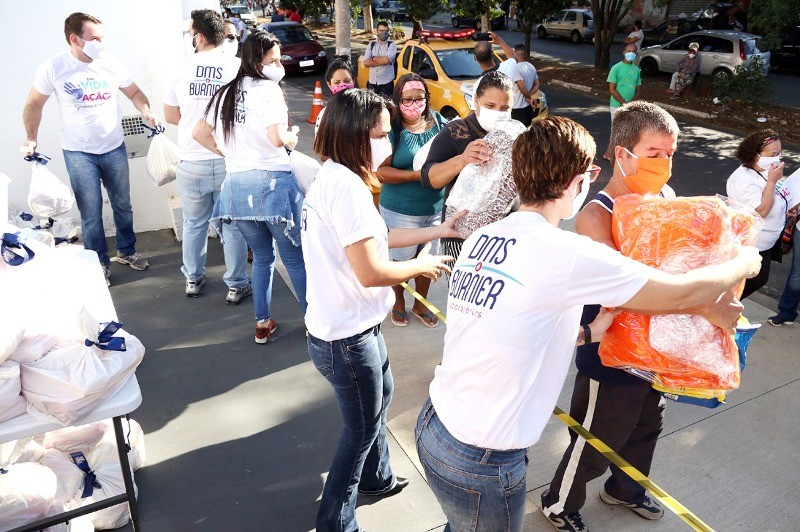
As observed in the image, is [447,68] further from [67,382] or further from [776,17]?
[67,382]

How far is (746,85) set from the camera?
1353 cm

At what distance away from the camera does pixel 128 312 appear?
4906 mm

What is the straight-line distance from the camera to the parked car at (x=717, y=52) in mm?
15734

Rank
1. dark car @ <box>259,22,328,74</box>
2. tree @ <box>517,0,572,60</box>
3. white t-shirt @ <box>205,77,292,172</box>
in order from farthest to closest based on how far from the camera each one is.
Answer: tree @ <box>517,0,572,60</box> < dark car @ <box>259,22,328,74</box> < white t-shirt @ <box>205,77,292,172</box>

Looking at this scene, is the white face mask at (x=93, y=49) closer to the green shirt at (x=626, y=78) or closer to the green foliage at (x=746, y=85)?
the green shirt at (x=626, y=78)

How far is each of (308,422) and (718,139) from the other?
10646 millimetres

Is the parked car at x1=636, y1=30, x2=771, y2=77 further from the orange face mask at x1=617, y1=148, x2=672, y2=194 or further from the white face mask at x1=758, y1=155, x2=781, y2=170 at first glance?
the orange face mask at x1=617, y1=148, x2=672, y2=194

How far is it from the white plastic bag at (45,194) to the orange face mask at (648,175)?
4.15 m

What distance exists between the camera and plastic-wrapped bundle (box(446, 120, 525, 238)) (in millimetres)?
3006

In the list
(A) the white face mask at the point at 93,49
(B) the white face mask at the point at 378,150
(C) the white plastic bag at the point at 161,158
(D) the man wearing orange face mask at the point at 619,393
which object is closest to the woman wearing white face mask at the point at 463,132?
(B) the white face mask at the point at 378,150

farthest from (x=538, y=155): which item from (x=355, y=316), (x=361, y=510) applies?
(x=361, y=510)

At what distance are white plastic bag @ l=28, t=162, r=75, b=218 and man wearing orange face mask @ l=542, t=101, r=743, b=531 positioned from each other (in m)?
4.00

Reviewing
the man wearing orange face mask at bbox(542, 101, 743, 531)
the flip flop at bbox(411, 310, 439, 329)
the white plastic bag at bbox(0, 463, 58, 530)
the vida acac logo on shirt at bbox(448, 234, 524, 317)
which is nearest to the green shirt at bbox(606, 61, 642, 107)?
the flip flop at bbox(411, 310, 439, 329)

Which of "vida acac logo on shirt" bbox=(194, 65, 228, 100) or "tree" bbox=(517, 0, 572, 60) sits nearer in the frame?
"vida acac logo on shirt" bbox=(194, 65, 228, 100)
